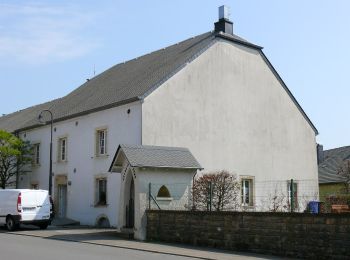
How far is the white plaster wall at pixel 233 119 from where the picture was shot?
1069 inches

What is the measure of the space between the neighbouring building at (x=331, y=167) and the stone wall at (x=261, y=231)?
22692 millimetres

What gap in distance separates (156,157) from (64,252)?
7.26m

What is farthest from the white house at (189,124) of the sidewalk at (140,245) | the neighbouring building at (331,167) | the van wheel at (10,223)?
the neighbouring building at (331,167)

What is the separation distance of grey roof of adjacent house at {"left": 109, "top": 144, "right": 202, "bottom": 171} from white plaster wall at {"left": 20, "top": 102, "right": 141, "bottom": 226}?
3440mm

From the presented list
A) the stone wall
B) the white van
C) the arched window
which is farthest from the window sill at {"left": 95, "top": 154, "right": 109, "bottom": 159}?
the stone wall

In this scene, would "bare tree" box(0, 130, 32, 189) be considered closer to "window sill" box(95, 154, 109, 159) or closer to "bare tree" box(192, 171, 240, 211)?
"window sill" box(95, 154, 109, 159)

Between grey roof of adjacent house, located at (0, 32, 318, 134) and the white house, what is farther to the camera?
grey roof of adjacent house, located at (0, 32, 318, 134)

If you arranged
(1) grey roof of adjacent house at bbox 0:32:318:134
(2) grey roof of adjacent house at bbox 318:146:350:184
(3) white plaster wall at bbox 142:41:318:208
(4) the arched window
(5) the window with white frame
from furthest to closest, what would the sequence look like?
(2) grey roof of adjacent house at bbox 318:146:350:184
(5) the window with white frame
(1) grey roof of adjacent house at bbox 0:32:318:134
(3) white plaster wall at bbox 142:41:318:208
(4) the arched window

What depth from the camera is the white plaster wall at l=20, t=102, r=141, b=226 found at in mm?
26984

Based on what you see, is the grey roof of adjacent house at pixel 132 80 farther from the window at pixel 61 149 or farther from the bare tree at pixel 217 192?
the bare tree at pixel 217 192

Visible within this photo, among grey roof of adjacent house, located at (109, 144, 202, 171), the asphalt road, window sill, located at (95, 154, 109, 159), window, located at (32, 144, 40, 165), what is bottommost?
the asphalt road

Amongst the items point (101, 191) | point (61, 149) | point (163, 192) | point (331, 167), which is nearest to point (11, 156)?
point (61, 149)

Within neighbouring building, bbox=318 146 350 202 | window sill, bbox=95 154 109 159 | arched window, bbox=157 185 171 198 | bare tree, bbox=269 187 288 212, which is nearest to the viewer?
arched window, bbox=157 185 171 198

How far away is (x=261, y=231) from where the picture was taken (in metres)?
16.2
